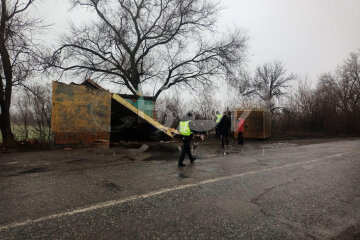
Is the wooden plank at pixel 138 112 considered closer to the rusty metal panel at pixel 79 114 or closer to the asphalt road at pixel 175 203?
the rusty metal panel at pixel 79 114

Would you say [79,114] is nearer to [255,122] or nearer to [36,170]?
[36,170]

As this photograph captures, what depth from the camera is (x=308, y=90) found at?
33375mm

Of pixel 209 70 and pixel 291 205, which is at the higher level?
pixel 209 70

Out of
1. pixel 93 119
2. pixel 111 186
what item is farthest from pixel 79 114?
pixel 111 186

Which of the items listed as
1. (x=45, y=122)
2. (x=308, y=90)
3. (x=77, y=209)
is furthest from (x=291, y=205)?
(x=308, y=90)

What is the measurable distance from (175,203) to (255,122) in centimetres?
1512

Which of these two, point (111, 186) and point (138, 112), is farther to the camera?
point (138, 112)

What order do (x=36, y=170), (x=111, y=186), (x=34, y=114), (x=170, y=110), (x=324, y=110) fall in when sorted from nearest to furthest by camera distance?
(x=111, y=186), (x=36, y=170), (x=34, y=114), (x=170, y=110), (x=324, y=110)

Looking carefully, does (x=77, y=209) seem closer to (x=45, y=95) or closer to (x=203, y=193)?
(x=203, y=193)

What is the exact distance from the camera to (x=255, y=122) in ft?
57.6

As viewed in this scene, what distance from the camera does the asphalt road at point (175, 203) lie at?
9.24 ft

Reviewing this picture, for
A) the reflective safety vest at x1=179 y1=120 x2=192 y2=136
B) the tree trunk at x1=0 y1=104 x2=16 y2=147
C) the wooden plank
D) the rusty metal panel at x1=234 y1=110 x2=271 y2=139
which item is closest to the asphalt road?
the reflective safety vest at x1=179 y1=120 x2=192 y2=136

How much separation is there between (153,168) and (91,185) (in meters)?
2.11

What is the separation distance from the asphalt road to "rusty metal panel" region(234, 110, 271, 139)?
437 inches
